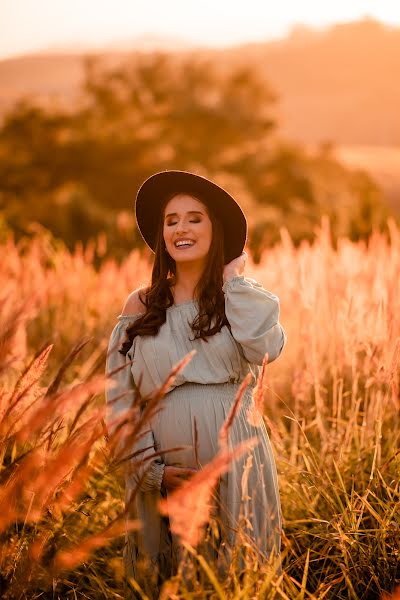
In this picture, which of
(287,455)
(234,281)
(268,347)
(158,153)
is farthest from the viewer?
(158,153)

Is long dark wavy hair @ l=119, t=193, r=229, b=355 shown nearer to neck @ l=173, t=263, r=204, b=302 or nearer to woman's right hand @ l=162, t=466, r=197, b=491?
neck @ l=173, t=263, r=204, b=302

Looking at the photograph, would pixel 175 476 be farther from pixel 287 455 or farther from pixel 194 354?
pixel 287 455

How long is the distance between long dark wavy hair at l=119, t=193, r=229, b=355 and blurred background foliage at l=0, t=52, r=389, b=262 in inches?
527

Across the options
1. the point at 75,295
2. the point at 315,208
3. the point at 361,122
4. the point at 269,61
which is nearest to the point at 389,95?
the point at 361,122

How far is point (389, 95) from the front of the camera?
8931 cm

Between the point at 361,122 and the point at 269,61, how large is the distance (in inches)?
1462

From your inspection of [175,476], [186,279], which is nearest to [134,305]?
[186,279]

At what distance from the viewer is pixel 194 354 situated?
2209 millimetres

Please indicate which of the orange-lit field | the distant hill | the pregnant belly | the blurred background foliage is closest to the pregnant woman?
the pregnant belly

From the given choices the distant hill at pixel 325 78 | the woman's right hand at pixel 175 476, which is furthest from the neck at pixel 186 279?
the distant hill at pixel 325 78

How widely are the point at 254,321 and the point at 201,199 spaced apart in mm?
556

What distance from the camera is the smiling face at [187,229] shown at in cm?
254

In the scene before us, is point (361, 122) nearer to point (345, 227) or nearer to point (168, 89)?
point (168, 89)

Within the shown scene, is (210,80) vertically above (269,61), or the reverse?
(269,61)
